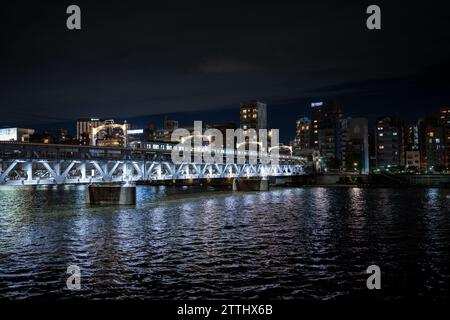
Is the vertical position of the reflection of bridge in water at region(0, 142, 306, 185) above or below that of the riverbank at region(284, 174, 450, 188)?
above

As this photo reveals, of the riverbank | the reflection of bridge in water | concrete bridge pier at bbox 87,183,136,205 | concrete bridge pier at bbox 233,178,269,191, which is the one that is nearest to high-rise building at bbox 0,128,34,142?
the reflection of bridge in water

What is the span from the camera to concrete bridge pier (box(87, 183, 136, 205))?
6378 centimetres

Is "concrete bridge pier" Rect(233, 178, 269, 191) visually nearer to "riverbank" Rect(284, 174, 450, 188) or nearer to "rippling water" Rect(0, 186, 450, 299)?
"riverbank" Rect(284, 174, 450, 188)

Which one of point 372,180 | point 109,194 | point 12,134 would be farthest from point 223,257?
point 372,180

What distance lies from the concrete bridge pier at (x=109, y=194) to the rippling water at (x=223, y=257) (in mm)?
14462

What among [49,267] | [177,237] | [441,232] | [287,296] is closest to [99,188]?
[177,237]

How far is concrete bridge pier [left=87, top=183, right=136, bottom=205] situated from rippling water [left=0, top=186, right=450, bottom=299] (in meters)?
14.5

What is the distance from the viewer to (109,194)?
6366cm

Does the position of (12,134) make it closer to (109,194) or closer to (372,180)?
(109,194)

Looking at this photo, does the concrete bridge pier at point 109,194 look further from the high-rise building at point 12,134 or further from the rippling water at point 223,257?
the high-rise building at point 12,134

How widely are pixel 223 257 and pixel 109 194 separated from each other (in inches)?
1552

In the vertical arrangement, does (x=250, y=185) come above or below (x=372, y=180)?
above

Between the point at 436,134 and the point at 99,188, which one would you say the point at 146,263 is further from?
the point at 436,134

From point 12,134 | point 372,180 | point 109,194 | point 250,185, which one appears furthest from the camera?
point 372,180
